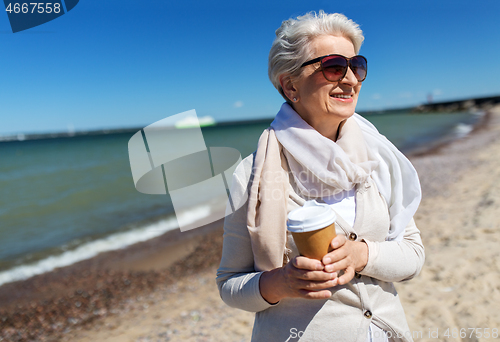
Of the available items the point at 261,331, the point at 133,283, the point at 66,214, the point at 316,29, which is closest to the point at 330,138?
the point at 316,29

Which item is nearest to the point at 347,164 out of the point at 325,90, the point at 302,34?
the point at 325,90

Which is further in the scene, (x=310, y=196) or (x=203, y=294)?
(x=203, y=294)

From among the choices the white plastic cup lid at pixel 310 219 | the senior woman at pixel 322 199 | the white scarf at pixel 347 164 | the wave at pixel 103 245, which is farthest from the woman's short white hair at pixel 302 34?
the wave at pixel 103 245

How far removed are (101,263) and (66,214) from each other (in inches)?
178

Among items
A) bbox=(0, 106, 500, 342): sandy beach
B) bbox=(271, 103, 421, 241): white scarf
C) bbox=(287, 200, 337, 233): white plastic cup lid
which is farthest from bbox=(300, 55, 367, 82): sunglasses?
bbox=(0, 106, 500, 342): sandy beach

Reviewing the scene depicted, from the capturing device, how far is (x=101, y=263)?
20.0 ft

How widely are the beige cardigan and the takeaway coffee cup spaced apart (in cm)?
28

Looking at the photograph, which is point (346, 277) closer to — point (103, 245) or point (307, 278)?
point (307, 278)

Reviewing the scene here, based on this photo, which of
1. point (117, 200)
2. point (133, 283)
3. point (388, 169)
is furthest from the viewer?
point (117, 200)

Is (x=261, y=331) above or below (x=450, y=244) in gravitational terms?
above

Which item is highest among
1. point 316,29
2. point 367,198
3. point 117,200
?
point 316,29

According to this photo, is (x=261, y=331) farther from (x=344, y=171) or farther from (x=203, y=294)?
(x=203, y=294)

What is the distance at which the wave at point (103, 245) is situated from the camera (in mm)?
5992

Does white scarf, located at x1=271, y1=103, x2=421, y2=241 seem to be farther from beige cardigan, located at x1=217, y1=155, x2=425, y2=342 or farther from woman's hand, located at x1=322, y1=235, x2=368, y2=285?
woman's hand, located at x1=322, y1=235, x2=368, y2=285
